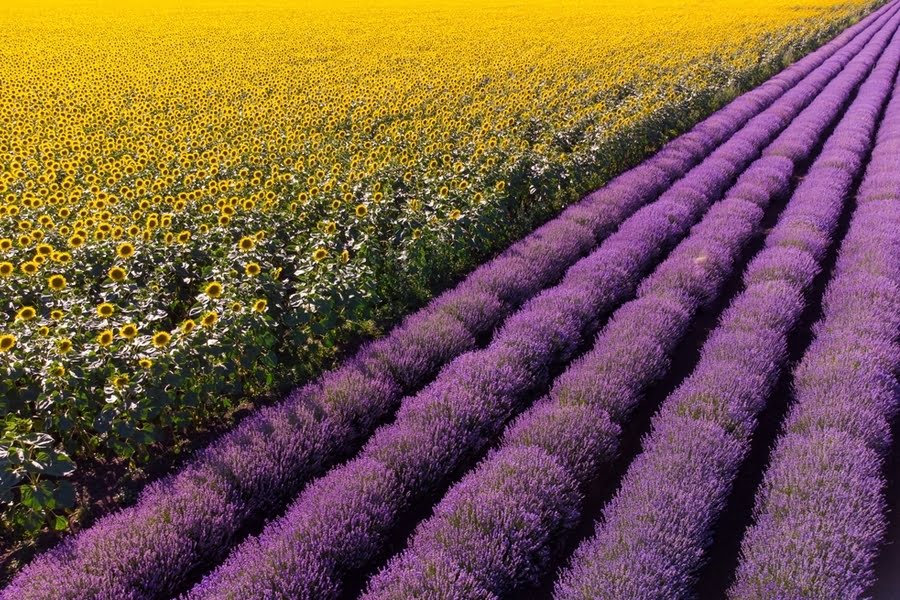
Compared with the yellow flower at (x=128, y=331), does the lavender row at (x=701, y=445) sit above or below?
below

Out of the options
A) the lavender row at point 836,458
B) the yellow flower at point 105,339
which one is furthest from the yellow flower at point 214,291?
the lavender row at point 836,458

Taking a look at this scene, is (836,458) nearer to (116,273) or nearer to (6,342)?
(6,342)

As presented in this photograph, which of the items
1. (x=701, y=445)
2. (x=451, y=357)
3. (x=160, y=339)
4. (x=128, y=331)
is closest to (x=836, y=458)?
(x=701, y=445)

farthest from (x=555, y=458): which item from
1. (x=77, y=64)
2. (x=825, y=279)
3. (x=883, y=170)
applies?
(x=77, y=64)

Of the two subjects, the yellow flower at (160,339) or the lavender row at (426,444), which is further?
the yellow flower at (160,339)

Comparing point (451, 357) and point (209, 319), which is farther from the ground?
point (209, 319)

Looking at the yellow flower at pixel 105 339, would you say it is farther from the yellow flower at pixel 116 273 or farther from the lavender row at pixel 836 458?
the lavender row at pixel 836 458
